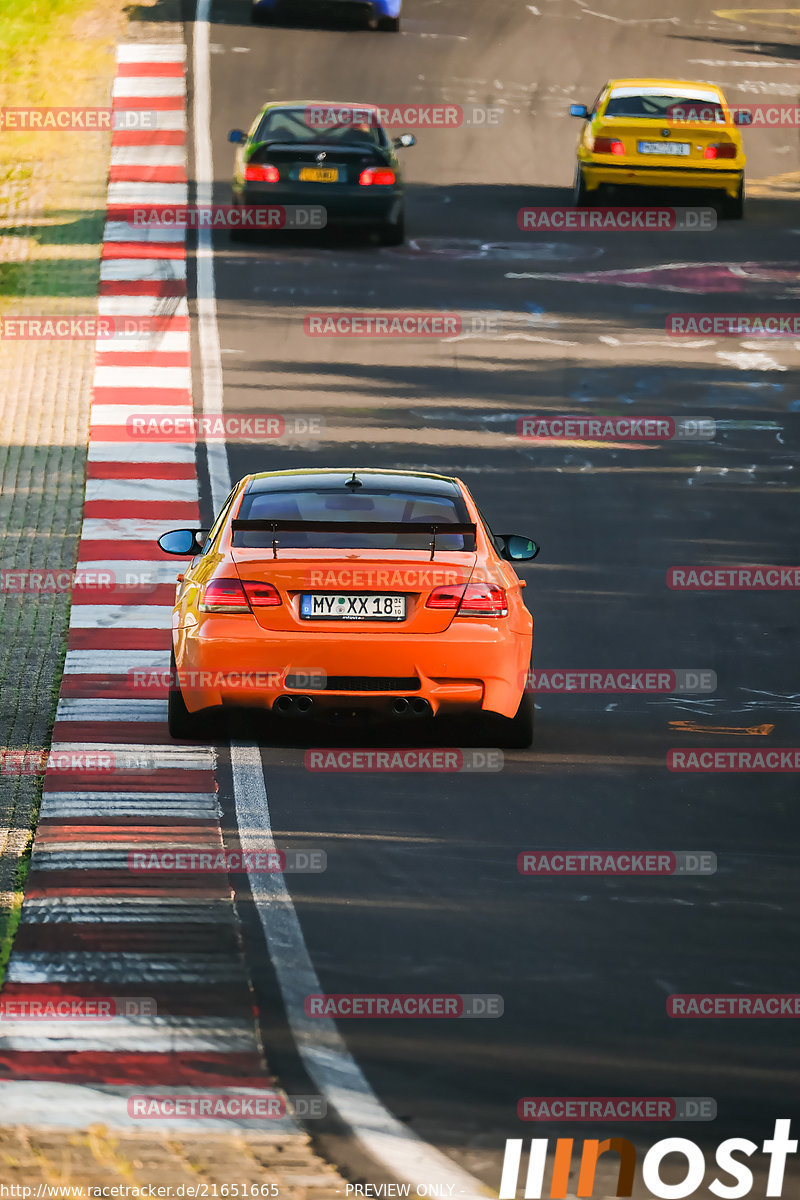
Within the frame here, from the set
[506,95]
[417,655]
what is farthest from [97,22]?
[417,655]

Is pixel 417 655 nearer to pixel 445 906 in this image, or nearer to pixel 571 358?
pixel 445 906

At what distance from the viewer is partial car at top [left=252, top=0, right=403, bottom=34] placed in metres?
36.0

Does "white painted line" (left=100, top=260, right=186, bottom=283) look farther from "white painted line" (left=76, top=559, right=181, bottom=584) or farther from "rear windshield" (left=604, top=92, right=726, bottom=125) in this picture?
"white painted line" (left=76, top=559, right=181, bottom=584)

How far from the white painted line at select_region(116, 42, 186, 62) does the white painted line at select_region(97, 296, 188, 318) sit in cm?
1064

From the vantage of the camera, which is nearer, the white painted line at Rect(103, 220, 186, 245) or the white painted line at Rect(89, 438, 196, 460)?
the white painted line at Rect(89, 438, 196, 460)

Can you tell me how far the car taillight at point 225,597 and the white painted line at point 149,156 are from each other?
19.8 metres

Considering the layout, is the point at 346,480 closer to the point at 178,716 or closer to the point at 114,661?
the point at 178,716

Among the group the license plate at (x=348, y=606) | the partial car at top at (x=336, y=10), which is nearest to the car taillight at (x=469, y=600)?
the license plate at (x=348, y=606)

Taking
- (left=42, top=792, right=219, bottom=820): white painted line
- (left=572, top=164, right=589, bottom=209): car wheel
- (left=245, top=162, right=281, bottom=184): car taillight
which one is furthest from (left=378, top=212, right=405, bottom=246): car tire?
(left=42, top=792, right=219, bottom=820): white painted line

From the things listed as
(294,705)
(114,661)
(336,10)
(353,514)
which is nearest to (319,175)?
(336,10)

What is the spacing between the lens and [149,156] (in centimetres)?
3084

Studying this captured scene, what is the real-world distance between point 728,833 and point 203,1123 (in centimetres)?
427

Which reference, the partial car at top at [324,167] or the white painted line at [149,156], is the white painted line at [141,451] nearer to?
the partial car at top at [324,167]

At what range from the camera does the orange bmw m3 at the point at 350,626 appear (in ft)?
36.5
